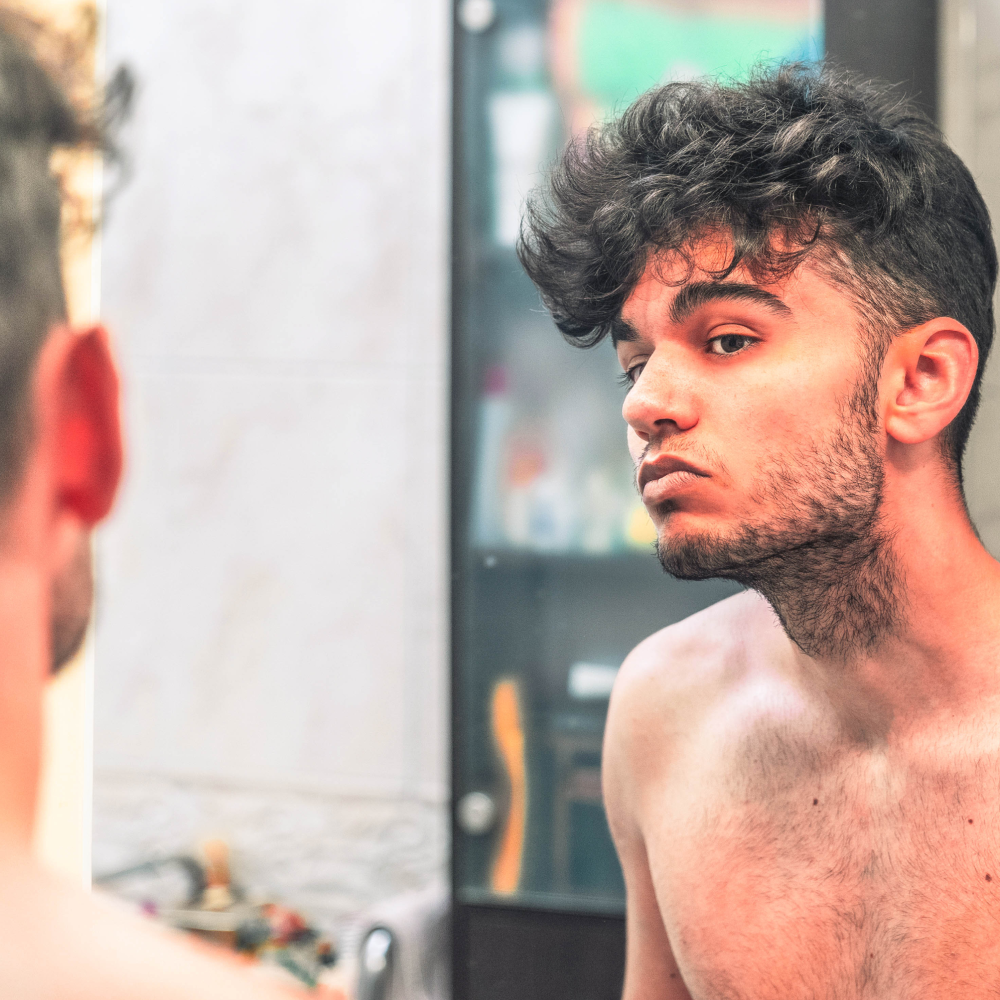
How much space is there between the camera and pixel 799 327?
2.20ft

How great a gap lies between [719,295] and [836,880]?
416 mm

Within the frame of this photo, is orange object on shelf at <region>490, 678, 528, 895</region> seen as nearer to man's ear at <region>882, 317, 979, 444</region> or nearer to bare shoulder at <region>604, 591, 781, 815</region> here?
bare shoulder at <region>604, 591, 781, 815</region>

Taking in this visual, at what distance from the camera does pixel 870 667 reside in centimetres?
73

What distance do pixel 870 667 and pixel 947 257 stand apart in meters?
0.30

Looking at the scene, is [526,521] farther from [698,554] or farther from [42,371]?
[42,371]

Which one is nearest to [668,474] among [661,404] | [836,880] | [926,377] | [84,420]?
[661,404]

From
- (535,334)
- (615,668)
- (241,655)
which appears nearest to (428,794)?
(241,655)

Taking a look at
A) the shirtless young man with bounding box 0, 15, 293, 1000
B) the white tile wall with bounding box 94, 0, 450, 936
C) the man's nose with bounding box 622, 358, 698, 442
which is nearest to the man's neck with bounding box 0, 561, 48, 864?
the shirtless young man with bounding box 0, 15, 293, 1000

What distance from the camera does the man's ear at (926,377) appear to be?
686 mm

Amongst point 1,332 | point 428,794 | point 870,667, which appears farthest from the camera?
point 428,794

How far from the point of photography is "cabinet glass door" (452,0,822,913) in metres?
1.23

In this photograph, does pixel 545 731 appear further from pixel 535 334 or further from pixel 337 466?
pixel 337 466

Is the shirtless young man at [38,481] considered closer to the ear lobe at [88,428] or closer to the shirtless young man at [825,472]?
the ear lobe at [88,428]

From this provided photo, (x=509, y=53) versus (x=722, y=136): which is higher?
(x=509, y=53)
